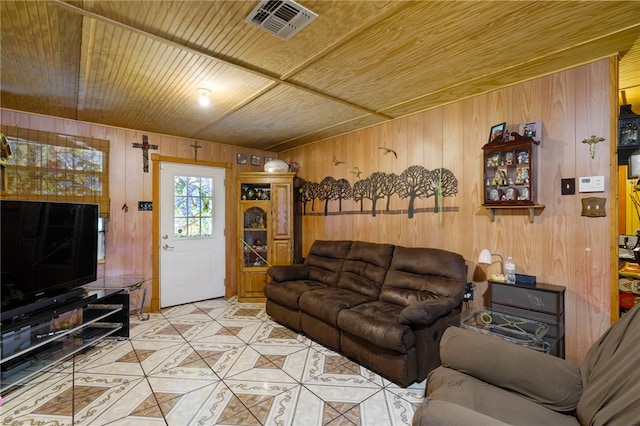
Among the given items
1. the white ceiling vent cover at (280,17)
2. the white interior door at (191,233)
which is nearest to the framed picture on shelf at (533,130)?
the white ceiling vent cover at (280,17)

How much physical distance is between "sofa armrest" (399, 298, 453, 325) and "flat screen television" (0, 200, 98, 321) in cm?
293

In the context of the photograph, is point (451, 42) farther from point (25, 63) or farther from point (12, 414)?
point (12, 414)

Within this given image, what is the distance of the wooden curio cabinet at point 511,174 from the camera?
245cm

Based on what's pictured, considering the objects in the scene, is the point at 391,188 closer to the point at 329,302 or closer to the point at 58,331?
the point at 329,302

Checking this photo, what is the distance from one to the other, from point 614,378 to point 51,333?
3.68 meters

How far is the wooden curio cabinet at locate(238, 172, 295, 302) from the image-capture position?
453 centimetres

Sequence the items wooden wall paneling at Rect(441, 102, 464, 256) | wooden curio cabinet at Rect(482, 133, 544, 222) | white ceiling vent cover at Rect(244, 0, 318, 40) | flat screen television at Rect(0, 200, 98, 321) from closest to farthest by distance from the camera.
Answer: white ceiling vent cover at Rect(244, 0, 318, 40)
flat screen television at Rect(0, 200, 98, 321)
wooden curio cabinet at Rect(482, 133, 544, 222)
wooden wall paneling at Rect(441, 102, 464, 256)

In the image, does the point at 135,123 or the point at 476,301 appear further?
the point at 135,123

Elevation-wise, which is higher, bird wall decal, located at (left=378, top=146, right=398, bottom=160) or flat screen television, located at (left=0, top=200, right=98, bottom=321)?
bird wall decal, located at (left=378, top=146, right=398, bottom=160)

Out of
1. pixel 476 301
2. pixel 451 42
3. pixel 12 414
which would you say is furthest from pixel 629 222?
pixel 12 414

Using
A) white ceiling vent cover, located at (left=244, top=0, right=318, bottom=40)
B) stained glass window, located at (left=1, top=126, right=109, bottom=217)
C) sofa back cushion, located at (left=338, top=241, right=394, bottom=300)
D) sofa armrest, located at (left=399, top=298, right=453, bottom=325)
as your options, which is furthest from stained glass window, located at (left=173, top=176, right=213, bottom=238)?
sofa armrest, located at (left=399, top=298, right=453, bottom=325)

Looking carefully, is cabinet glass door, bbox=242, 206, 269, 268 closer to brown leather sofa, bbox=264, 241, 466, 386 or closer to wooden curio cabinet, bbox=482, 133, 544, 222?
brown leather sofa, bbox=264, 241, 466, 386

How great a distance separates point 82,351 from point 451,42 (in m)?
4.20

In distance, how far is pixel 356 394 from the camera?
220cm
